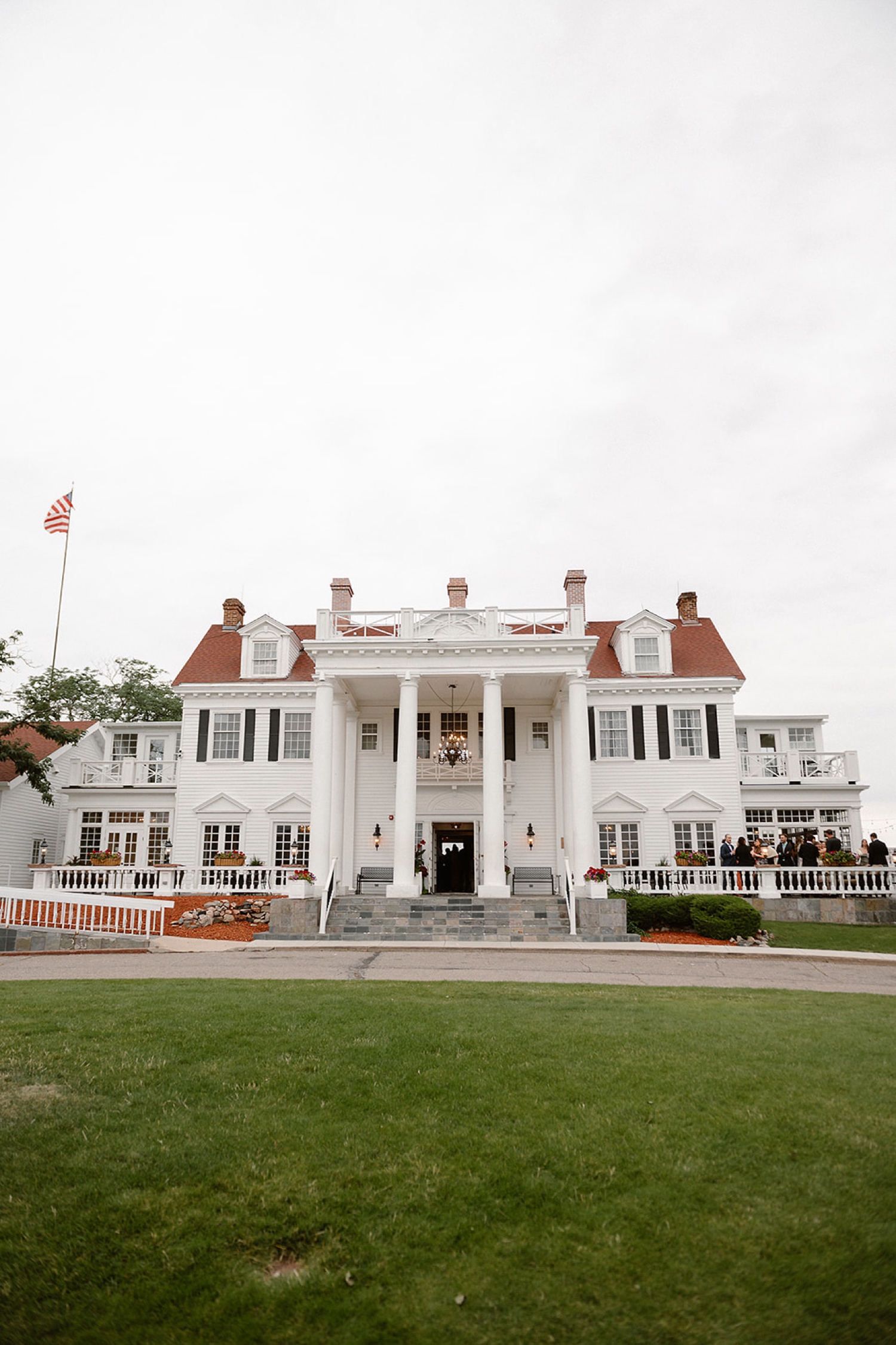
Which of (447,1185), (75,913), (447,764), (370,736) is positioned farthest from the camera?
(370,736)

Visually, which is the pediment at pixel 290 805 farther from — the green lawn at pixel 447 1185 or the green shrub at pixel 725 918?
the green lawn at pixel 447 1185

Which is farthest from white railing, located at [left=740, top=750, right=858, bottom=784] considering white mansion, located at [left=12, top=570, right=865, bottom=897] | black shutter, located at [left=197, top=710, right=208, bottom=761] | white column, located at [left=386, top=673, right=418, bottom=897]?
black shutter, located at [left=197, top=710, right=208, bottom=761]

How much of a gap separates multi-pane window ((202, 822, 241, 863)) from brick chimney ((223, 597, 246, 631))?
8888 millimetres

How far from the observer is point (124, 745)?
3788 centimetres

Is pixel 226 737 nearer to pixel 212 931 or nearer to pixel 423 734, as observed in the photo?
pixel 423 734

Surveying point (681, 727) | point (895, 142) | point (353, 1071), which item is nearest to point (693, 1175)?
point (353, 1071)

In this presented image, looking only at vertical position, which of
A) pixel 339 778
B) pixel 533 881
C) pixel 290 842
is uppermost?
pixel 339 778

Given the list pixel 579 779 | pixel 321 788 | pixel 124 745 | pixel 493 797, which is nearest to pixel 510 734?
pixel 493 797

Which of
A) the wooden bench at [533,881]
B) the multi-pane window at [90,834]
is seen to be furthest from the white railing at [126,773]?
the wooden bench at [533,881]

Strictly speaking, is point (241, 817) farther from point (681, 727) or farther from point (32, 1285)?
point (32, 1285)

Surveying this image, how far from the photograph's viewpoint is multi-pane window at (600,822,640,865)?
3094 centimetres

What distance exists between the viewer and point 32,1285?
156 inches

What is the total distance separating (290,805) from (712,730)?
15915 millimetres

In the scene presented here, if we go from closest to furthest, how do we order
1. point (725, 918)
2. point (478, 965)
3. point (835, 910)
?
point (478, 965) → point (725, 918) → point (835, 910)
